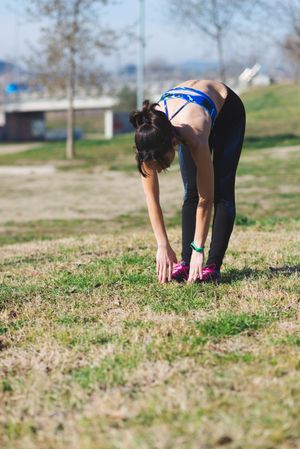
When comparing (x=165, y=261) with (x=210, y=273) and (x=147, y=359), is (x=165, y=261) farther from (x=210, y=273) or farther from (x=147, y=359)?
(x=147, y=359)

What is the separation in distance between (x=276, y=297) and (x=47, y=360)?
152cm

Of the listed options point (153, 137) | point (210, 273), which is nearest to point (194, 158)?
point (153, 137)

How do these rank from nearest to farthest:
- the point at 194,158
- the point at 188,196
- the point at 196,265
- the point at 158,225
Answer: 1. the point at 194,158
2. the point at 158,225
3. the point at 196,265
4. the point at 188,196

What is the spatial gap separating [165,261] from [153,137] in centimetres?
90

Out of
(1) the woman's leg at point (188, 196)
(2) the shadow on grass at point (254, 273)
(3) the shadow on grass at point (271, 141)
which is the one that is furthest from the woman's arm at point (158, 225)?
(3) the shadow on grass at point (271, 141)

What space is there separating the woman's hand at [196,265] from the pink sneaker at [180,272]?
0.24m

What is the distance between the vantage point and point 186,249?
464cm

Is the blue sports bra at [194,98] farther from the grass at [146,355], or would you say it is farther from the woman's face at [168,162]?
the grass at [146,355]

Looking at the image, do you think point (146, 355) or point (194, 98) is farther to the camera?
point (194, 98)

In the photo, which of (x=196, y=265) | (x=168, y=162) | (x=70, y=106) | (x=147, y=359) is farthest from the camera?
(x=70, y=106)

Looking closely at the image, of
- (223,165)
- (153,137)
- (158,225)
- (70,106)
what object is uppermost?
(153,137)

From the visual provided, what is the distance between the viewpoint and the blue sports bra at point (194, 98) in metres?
4.03

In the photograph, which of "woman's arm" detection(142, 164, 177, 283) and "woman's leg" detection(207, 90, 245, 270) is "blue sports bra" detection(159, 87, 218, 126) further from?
"woman's arm" detection(142, 164, 177, 283)

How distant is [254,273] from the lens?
4.82 m
